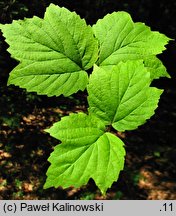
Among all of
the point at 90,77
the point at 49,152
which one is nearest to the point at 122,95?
the point at 90,77

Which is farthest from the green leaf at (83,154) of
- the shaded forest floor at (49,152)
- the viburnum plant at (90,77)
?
the shaded forest floor at (49,152)

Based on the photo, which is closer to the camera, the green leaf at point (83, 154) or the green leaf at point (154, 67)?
the green leaf at point (83, 154)

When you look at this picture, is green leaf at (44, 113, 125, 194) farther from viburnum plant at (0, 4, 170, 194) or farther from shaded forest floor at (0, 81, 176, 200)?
shaded forest floor at (0, 81, 176, 200)

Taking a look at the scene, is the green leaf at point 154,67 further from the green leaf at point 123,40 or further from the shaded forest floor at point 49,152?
the shaded forest floor at point 49,152

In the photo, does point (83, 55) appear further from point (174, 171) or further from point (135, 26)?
point (174, 171)

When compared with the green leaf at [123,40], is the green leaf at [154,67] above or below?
below

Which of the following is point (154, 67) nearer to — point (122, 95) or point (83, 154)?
point (122, 95)

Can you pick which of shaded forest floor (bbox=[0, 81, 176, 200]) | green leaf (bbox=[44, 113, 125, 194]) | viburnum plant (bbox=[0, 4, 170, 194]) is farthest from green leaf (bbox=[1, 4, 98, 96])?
shaded forest floor (bbox=[0, 81, 176, 200])
